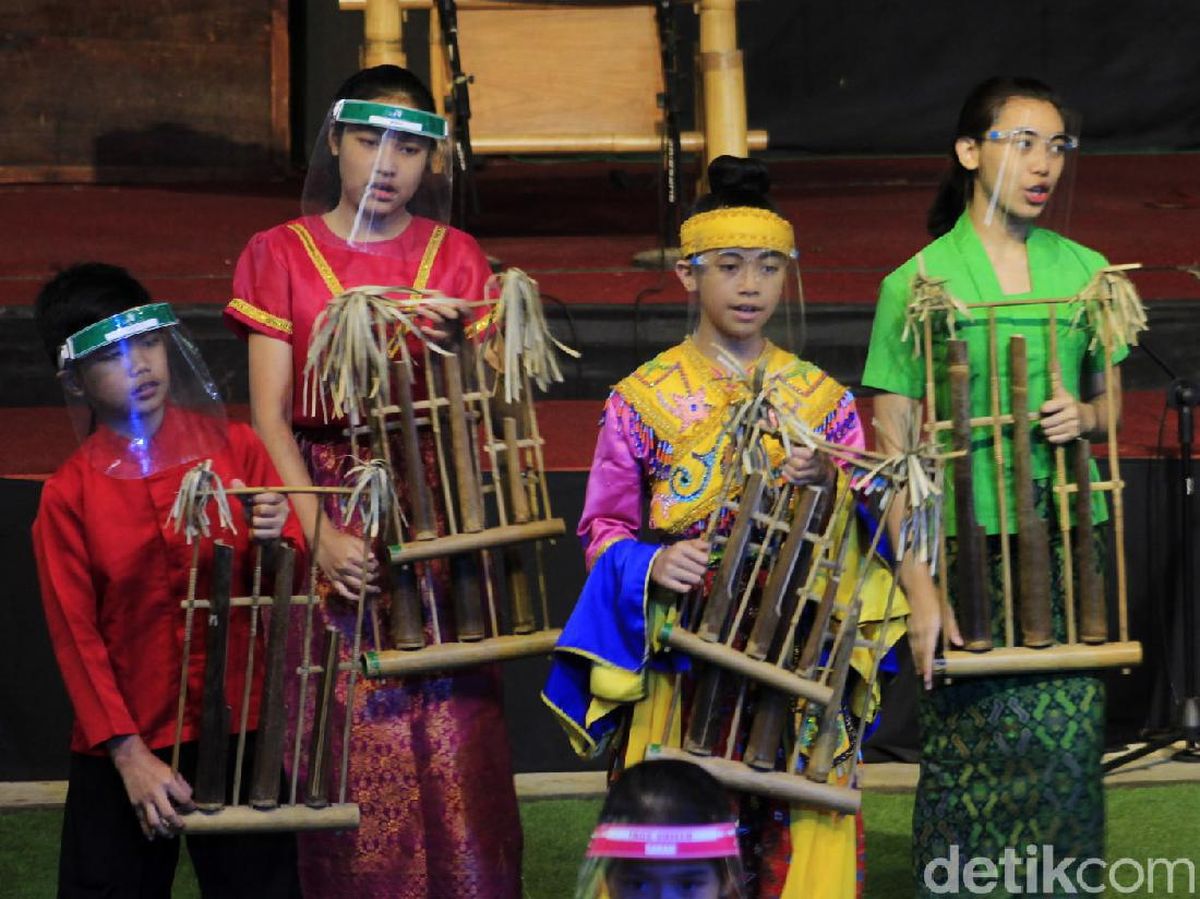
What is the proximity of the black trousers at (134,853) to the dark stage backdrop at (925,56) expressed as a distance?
18.3 ft

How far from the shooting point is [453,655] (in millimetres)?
3301

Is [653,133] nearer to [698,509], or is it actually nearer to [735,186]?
[735,186]

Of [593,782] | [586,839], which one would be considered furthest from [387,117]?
[593,782]

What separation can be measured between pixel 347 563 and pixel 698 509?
56cm

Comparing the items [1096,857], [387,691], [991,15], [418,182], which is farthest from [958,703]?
[991,15]

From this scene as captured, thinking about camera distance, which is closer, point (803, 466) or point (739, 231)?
point (803, 466)

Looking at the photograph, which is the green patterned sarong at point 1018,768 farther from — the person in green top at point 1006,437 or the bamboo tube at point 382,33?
the bamboo tube at point 382,33

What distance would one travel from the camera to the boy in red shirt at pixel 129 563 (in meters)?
3.17

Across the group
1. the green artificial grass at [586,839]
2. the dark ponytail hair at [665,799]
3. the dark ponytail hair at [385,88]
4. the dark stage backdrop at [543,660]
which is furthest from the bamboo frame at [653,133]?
the dark ponytail hair at [665,799]

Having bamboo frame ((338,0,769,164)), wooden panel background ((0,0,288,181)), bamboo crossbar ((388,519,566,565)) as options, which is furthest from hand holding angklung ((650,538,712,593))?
wooden panel background ((0,0,288,181))

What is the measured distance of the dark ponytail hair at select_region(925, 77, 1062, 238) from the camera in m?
3.47

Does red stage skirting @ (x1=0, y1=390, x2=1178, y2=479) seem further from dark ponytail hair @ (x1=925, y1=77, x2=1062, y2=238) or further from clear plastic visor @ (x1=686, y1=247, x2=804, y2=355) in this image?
clear plastic visor @ (x1=686, y1=247, x2=804, y2=355)

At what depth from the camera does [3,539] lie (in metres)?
4.79

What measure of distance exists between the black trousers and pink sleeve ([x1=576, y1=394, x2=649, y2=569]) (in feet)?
2.06
